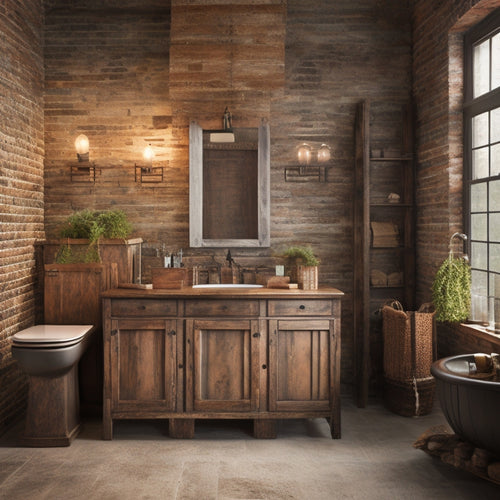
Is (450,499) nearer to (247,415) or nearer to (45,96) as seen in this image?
(247,415)

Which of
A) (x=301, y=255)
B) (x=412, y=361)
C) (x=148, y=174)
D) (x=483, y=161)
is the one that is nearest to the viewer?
(x=483, y=161)

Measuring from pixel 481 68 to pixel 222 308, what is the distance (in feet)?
8.77

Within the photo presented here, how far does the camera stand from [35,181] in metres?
4.69

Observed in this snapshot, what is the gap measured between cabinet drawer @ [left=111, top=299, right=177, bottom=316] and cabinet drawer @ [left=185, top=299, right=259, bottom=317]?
125mm

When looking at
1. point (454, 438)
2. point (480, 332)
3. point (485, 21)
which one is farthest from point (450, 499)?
point (485, 21)

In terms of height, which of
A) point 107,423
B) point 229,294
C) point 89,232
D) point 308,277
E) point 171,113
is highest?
point 171,113

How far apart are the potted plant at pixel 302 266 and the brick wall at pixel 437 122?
1.02 m

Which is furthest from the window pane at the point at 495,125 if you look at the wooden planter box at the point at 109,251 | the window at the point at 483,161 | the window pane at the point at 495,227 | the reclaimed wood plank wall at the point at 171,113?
the wooden planter box at the point at 109,251

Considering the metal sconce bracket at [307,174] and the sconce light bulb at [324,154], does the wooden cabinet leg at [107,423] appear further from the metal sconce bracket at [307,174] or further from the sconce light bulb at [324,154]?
the sconce light bulb at [324,154]

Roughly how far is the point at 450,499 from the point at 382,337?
6.80 ft

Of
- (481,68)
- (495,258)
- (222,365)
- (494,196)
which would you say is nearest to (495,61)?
(481,68)

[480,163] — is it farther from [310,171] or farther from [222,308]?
[222,308]

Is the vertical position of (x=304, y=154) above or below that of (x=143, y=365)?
above

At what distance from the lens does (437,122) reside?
4.45m
